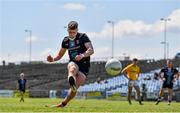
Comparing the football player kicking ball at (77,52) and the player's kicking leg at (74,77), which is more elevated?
the football player kicking ball at (77,52)

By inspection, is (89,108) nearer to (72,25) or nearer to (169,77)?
(72,25)

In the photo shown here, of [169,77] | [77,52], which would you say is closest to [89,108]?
[77,52]

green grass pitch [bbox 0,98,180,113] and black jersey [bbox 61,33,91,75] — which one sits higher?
black jersey [bbox 61,33,91,75]

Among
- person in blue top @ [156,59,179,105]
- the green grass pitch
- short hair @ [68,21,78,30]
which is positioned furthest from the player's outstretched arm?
person in blue top @ [156,59,179,105]

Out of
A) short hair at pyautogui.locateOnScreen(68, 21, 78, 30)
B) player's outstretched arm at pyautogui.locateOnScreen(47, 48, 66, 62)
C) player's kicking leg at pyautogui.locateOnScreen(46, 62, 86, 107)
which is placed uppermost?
short hair at pyautogui.locateOnScreen(68, 21, 78, 30)

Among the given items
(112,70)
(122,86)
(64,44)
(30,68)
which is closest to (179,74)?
(112,70)

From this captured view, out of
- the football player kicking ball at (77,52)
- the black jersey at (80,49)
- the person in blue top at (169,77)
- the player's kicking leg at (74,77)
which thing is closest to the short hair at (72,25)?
the football player kicking ball at (77,52)

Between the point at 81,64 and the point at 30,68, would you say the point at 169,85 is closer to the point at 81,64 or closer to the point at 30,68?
the point at 81,64

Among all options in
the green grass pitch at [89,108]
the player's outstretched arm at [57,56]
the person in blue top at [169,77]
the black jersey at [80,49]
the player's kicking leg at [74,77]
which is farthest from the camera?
the person in blue top at [169,77]

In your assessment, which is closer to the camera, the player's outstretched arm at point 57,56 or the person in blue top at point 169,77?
the player's outstretched arm at point 57,56

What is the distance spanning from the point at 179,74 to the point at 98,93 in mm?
23766

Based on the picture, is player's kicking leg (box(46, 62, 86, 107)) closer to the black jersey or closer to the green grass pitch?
the black jersey

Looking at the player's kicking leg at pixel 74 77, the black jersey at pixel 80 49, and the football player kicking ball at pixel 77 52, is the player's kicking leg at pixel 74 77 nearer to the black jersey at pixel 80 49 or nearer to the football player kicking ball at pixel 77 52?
the football player kicking ball at pixel 77 52

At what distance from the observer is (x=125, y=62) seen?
254 feet
